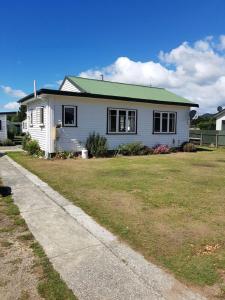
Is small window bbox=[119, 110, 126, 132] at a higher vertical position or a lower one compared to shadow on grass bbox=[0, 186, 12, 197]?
→ higher

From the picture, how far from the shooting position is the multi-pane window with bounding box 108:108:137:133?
16.3m

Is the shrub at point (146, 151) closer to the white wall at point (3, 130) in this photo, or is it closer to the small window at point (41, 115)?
the small window at point (41, 115)

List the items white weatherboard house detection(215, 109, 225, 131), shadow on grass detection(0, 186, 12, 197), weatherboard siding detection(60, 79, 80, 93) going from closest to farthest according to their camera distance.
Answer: shadow on grass detection(0, 186, 12, 197) < weatherboard siding detection(60, 79, 80, 93) < white weatherboard house detection(215, 109, 225, 131)

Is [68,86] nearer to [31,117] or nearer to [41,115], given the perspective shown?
[31,117]

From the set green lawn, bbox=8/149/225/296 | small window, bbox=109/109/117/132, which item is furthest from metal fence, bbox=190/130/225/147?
green lawn, bbox=8/149/225/296

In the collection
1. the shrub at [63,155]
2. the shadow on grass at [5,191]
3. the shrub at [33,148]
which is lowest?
the shadow on grass at [5,191]

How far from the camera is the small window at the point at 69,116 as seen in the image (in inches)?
572

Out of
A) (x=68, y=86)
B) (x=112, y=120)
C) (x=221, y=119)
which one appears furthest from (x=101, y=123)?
(x=221, y=119)

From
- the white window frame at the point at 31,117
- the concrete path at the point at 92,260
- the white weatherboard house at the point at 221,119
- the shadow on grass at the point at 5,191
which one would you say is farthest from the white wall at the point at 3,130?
the concrete path at the point at 92,260

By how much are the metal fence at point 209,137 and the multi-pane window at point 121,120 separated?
8954 mm

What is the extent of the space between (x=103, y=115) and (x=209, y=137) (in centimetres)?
1175

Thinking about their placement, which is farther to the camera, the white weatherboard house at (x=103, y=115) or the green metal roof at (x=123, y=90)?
the green metal roof at (x=123, y=90)

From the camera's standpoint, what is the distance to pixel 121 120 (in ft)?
55.0

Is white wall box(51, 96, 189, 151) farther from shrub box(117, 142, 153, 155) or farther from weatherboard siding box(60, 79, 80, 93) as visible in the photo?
weatherboard siding box(60, 79, 80, 93)
